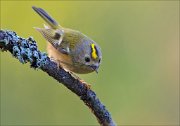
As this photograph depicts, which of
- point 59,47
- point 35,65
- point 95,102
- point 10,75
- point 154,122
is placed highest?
point 35,65

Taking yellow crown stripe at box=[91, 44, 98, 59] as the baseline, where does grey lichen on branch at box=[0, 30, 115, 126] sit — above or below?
above

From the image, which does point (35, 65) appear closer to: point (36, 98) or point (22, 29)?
point (36, 98)

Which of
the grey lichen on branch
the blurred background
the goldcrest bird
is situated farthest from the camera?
the blurred background

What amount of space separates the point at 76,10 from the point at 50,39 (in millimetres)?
2026

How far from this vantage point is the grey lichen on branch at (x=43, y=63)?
1264 millimetres

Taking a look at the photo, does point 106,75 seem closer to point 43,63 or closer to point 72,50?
point 72,50

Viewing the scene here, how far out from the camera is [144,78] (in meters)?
4.01

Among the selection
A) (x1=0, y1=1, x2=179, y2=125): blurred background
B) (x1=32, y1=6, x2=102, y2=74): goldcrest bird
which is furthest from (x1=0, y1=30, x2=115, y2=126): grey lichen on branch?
(x1=0, y1=1, x2=179, y2=125): blurred background

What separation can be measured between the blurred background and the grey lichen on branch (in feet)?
6.78

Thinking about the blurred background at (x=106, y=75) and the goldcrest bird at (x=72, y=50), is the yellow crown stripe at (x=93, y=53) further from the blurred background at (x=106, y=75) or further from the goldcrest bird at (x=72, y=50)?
the blurred background at (x=106, y=75)

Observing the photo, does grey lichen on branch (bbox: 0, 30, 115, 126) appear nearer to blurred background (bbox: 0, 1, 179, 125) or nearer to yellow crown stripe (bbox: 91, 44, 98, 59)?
yellow crown stripe (bbox: 91, 44, 98, 59)

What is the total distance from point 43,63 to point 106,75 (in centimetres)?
255

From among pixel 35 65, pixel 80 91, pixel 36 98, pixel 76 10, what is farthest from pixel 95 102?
pixel 76 10

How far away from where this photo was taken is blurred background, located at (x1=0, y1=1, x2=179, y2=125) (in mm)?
3723
